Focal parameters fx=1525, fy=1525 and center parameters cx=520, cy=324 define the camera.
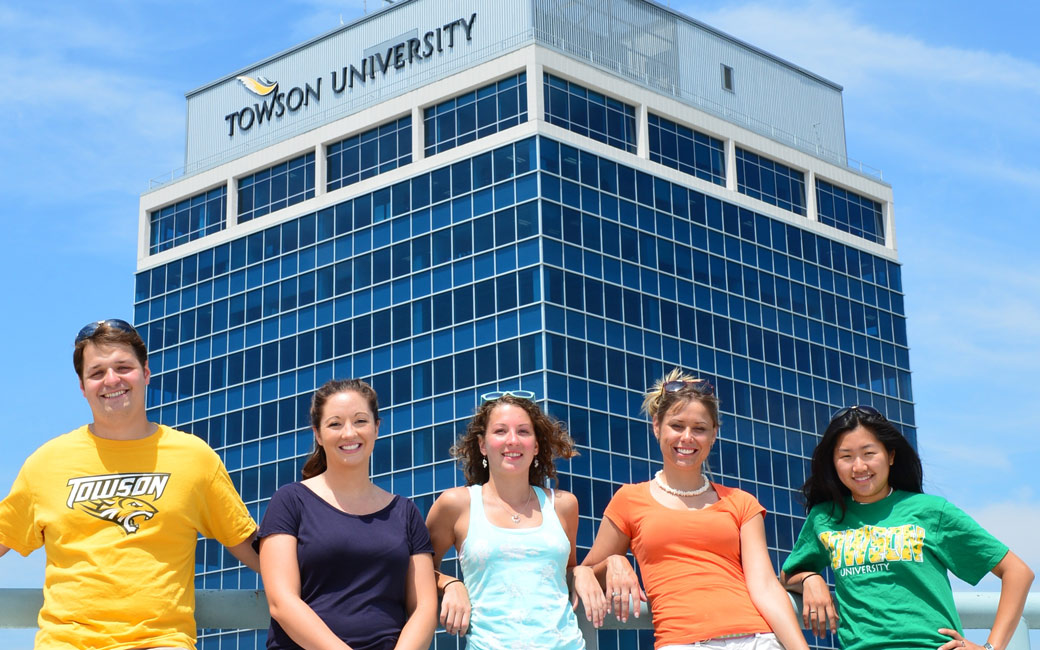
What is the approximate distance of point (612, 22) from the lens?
5397 centimetres

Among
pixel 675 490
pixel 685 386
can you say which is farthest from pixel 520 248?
pixel 675 490

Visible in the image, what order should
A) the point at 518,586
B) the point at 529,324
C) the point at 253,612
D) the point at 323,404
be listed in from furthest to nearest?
the point at 529,324
the point at 323,404
the point at 518,586
the point at 253,612

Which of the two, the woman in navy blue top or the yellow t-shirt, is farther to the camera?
the woman in navy blue top

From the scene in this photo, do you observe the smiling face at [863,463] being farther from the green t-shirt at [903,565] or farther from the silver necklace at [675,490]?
the silver necklace at [675,490]

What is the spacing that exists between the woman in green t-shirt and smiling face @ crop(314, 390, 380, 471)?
7.04 feet

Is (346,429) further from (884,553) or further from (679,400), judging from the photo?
(884,553)

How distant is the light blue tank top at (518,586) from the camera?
22.0ft

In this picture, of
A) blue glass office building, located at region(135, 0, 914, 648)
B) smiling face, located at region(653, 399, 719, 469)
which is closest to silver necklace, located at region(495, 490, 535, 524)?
smiling face, located at region(653, 399, 719, 469)

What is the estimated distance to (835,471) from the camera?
24.3ft

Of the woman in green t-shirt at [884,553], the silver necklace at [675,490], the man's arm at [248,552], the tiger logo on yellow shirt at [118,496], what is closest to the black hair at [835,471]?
the woman in green t-shirt at [884,553]

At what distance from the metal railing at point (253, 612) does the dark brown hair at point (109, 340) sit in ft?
3.40

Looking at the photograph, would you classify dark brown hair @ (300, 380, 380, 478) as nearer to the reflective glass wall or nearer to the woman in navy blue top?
the woman in navy blue top

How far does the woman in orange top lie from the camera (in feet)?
22.5

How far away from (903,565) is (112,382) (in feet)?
12.0
